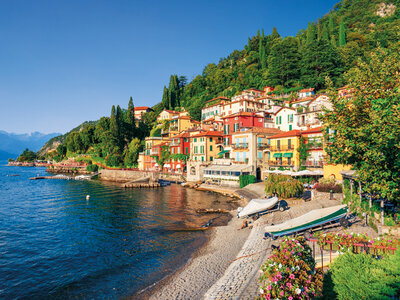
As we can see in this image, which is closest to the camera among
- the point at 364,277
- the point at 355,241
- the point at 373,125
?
the point at 364,277

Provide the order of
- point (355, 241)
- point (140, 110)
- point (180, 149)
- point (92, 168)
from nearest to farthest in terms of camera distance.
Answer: point (355, 241) → point (180, 149) → point (92, 168) → point (140, 110)

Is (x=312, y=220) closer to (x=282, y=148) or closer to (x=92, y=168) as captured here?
(x=282, y=148)

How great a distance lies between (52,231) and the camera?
77.0 feet

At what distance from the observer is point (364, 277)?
5934 mm

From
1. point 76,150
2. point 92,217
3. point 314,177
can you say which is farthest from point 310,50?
point 76,150

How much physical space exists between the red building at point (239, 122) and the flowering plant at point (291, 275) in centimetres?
4284

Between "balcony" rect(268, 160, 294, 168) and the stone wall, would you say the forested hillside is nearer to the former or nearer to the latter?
"balcony" rect(268, 160, 294, 168)

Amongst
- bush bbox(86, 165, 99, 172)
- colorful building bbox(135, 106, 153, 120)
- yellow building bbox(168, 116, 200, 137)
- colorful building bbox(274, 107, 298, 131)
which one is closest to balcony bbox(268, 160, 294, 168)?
colorful building bbox(274, 107, 298, 131)

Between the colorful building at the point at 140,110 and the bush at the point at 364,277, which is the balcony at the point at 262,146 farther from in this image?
the colorful building at the point at 140,110

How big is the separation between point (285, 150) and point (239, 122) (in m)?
14.6

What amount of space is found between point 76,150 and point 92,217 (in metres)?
88.5

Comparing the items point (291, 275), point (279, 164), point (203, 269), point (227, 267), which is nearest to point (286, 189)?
point (279, 164)

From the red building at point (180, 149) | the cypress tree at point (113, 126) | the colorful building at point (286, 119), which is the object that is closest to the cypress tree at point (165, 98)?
the cypress tree at point (113, 126)

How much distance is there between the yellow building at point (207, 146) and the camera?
53875 mm
